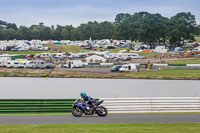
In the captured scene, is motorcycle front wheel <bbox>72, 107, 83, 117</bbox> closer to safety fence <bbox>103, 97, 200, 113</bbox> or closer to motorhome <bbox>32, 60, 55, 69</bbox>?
safety fence <bbox>103, 97, 200, 113</bbox>

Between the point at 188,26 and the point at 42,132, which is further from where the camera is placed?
the point at 188,26

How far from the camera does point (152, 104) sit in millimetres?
23469

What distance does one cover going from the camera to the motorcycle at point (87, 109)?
21.5m

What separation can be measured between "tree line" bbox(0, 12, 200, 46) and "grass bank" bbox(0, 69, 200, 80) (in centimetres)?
5876

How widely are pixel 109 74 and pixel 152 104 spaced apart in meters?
44.1

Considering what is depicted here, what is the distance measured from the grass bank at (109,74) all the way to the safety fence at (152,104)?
41056mm

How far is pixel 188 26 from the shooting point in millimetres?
132250

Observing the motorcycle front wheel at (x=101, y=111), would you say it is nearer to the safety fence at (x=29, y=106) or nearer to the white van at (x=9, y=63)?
the safety fence at (x=29, y=106)

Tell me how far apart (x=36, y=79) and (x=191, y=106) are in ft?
156

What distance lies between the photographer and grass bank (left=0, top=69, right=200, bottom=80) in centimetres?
6525

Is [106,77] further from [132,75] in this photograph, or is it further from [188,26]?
[188,26]

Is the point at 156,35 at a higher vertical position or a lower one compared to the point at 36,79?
higher

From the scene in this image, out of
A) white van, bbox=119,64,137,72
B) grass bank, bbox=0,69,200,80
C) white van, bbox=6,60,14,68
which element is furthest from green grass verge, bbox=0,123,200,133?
white van, bbox=6,60,14,68

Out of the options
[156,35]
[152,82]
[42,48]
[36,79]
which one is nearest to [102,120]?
[152,82]
